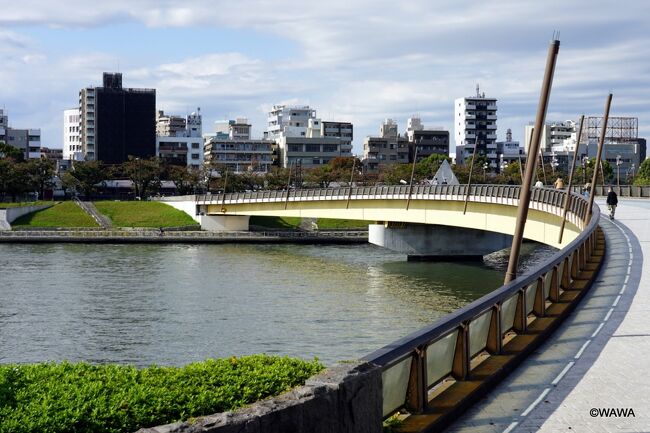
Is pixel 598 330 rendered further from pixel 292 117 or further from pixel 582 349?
pixel 292 117

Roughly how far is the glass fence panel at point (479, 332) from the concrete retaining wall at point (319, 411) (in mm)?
3277

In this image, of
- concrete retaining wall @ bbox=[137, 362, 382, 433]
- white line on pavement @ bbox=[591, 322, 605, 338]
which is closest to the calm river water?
white line on pavement @ bbox=[591, 322, 605, 338]

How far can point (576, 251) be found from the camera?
2005 centimetres

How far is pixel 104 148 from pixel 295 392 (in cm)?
15465

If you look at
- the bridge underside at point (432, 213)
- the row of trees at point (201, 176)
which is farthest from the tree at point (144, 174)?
the bridge underside at point (432, 213)

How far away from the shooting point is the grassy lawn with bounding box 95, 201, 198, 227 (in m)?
91.4

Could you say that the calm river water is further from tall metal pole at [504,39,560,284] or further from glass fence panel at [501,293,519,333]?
glass fence panel at [501,293,519,333]

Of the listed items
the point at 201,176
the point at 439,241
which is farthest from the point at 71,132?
the point at 439,241

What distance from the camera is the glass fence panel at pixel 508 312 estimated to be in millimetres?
12244

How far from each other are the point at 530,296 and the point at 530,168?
4.43m

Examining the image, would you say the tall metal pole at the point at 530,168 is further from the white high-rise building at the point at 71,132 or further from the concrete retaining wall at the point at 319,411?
the white high-rise building at the point at 71,132

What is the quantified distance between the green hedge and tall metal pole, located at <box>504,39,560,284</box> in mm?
9878

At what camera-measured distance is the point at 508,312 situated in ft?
41.3

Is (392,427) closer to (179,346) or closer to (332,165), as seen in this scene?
(179,346)
